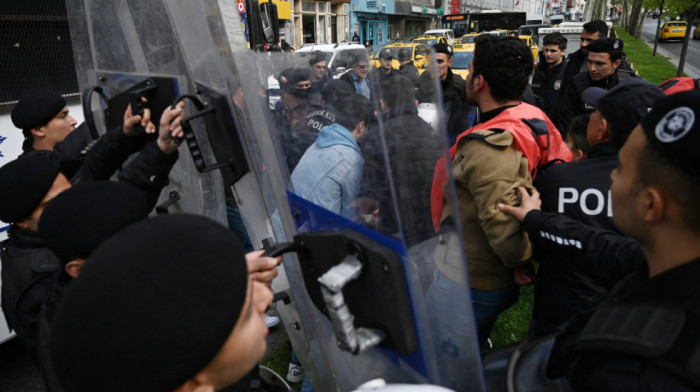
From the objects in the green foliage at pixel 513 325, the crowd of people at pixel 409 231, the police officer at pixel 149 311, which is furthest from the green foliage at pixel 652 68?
the police officer at pixel 149 311

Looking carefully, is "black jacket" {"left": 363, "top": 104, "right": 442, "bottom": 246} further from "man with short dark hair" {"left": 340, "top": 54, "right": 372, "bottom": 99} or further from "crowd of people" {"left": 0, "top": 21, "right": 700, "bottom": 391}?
"man with short dark hair" {"left": 340, "top": 54, "right": 372, "bottom": 99}

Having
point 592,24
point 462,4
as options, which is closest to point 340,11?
point 462,4

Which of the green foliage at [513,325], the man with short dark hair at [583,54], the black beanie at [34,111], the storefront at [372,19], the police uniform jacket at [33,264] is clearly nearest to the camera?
→ the police uniform jacket at [33,264]

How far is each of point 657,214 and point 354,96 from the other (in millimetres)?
733

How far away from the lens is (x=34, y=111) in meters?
2.76

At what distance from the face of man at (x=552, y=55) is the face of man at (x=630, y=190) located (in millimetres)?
5374

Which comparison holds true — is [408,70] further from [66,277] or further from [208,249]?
[66,277]

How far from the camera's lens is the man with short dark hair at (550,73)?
5781 mm

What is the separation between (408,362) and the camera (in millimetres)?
957

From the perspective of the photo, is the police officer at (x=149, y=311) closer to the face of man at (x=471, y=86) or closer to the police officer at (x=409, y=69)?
the police officer at (x=409, y=69)

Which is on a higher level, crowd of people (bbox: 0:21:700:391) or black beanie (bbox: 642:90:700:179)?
black beanie (bbox: 642:90:700:179)

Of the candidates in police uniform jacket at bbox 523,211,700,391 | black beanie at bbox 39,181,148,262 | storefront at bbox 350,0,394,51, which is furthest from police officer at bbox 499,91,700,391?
storefront at bbox 350,0,394,51

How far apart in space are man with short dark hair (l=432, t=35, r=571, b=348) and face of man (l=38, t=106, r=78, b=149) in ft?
8.22

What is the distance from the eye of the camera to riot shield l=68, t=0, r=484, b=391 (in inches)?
34.3
